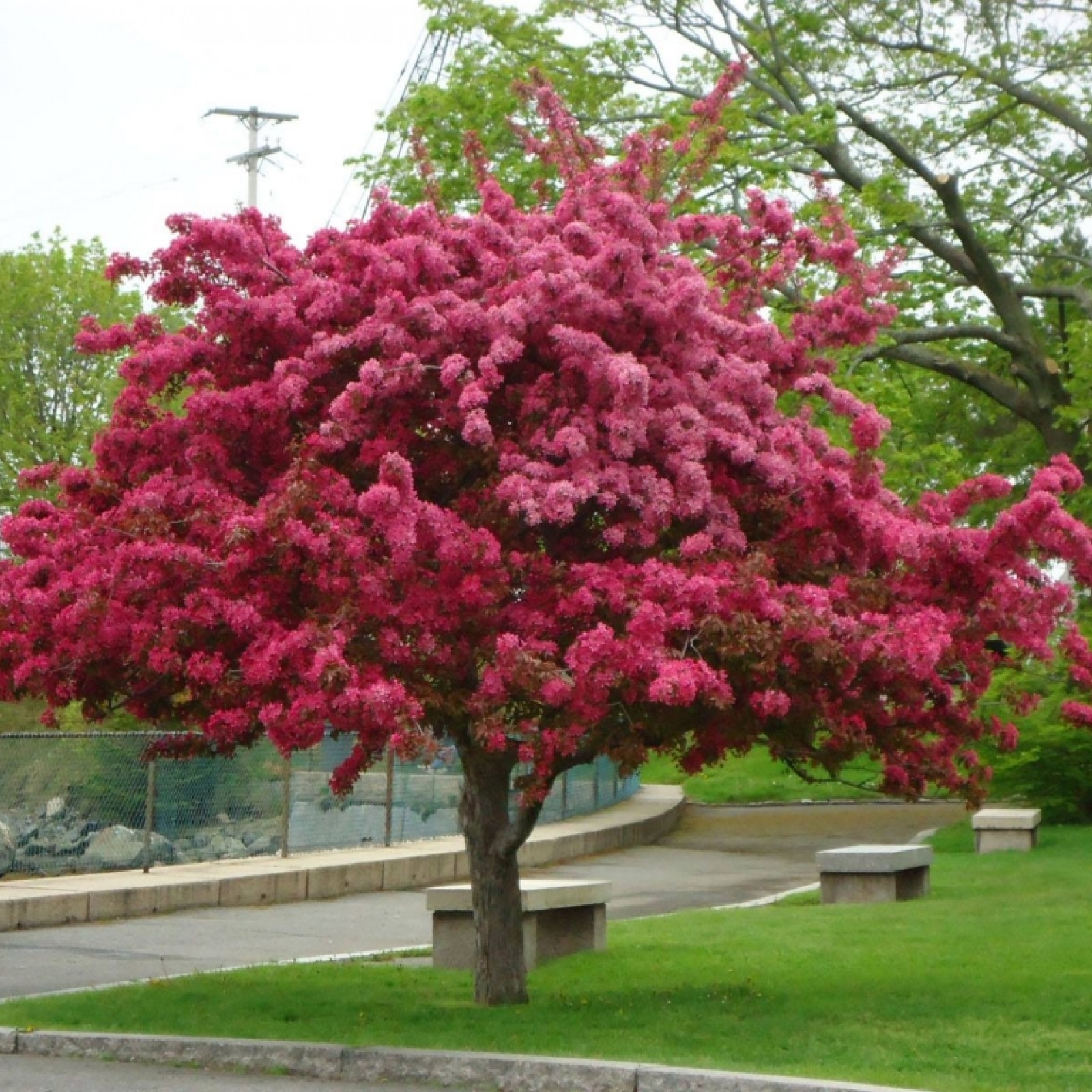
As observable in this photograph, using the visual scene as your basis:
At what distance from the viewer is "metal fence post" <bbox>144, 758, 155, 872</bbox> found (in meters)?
17.2

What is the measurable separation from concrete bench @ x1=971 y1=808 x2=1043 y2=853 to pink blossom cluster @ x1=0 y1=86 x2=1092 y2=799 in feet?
38.4

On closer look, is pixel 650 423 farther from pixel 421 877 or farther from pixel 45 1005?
pixel 421 877

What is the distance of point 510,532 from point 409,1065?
98.7 inches

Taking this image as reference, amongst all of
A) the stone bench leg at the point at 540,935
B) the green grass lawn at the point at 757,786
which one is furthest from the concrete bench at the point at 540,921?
the green grass lawn at the point at 757,786

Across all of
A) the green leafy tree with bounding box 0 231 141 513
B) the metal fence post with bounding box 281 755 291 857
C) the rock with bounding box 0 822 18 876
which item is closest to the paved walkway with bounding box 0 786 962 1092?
the metal fence post with bounding box 281 755 291 857

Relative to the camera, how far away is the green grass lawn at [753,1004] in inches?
328

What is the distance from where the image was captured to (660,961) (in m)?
12.2

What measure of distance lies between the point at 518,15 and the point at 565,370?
1716 centimetres

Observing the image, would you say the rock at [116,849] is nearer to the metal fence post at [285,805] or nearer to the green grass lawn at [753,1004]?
the metal fence post at [285,805]

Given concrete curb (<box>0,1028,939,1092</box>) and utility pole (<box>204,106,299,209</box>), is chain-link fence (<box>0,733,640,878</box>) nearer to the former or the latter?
concrete curb (<box>0,1028,939,1092</box>)

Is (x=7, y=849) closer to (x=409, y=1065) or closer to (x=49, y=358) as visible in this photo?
(x=409, y=1065)

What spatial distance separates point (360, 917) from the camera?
1619 cm

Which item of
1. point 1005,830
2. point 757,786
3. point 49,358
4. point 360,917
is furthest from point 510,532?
point 49,358

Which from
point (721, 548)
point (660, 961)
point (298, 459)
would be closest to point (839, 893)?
point (660, 961)
